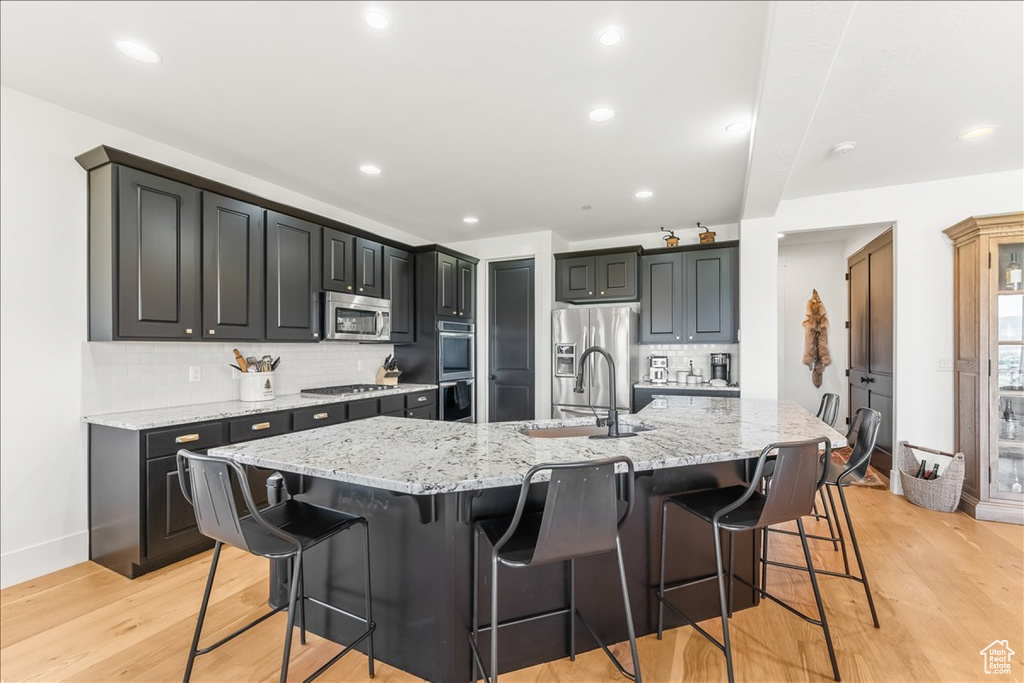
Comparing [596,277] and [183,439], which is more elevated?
[596,277]

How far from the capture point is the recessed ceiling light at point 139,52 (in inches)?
78.5

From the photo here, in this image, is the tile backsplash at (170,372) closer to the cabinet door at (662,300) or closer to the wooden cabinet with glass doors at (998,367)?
the cabinet door at (662,300)

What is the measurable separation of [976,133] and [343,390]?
4945 mm

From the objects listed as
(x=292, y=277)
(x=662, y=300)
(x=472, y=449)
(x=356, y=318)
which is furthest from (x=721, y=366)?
(x=292, y=277)

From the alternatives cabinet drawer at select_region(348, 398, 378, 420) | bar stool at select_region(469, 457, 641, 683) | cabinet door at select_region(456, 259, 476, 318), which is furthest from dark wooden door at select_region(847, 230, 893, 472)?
cabinet drawer at select_region(348, 398, 378, 420)

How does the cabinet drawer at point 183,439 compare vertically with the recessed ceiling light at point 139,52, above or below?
below

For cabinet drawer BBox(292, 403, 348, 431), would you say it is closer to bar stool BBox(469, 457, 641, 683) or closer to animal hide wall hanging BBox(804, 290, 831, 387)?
bar stool BBox(469, 457, 641, 683)

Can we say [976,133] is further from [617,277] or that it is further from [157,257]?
[157,257]

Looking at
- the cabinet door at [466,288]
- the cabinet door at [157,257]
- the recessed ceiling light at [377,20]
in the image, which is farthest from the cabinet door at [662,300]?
the cabinet door at [157,257]

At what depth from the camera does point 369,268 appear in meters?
4.35

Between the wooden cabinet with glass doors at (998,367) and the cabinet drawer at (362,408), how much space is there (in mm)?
4684

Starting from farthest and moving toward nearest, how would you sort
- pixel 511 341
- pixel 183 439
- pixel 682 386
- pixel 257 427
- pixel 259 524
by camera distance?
pixel 511 341, pixel 682 386, pixel 257 427, pixel 183 439, pixel 259 524

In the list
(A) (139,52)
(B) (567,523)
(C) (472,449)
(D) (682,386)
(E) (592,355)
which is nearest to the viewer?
(B) (567,523)

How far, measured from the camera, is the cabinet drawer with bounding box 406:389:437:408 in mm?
4418
